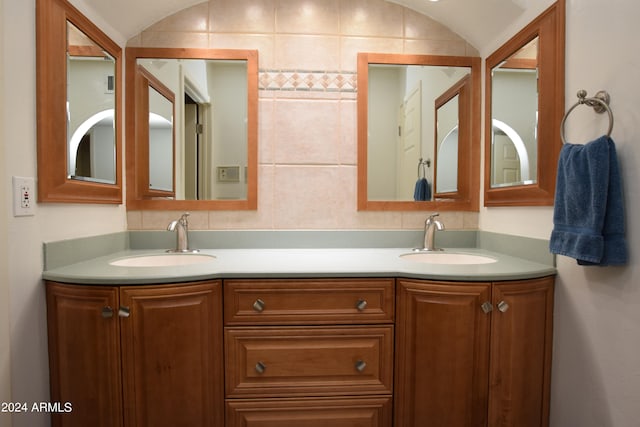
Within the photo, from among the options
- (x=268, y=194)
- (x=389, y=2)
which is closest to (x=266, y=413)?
(x=268, y=194)

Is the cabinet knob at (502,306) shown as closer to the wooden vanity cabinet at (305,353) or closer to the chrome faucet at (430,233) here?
the wooden vanity cabinet at (305,353)

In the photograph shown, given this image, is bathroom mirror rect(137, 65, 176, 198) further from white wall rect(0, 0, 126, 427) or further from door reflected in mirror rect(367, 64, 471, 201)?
door reflected in mirror rect(367, 64, 471, 201)

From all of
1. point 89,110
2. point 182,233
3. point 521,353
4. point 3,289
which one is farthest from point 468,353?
point 89,110

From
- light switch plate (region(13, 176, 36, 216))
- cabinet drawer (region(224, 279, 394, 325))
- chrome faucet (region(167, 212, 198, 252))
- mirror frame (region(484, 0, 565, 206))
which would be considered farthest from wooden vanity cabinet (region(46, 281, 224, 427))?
mirror frame (region(484, 0, 565, 206))

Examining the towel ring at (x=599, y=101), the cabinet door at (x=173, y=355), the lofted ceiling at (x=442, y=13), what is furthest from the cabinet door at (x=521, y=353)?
the lofted ceiling at (x=442, y=13)

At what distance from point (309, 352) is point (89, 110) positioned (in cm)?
134

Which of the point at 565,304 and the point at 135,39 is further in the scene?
the point at 135,39

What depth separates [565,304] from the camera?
4.03 feet

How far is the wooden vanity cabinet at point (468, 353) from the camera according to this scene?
1.20 meters

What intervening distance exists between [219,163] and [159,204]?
368mm

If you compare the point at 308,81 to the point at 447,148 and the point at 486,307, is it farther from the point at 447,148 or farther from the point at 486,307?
the point at 486,307

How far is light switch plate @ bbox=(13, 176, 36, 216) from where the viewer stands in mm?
1080

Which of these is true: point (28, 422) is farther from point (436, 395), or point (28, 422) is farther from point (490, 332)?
point (490, 332)

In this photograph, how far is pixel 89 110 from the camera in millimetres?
1416
